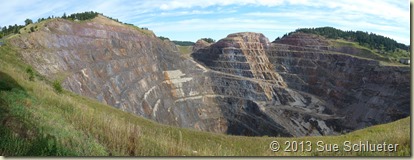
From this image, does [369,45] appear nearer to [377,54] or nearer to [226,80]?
[377,54]

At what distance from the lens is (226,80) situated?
11556 centimetres

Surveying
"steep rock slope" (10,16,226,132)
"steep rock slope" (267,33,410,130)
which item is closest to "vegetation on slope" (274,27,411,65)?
"steep rock slope" (267,33,410,130)

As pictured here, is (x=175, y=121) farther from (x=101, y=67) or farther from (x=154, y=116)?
(x=101, y=67)

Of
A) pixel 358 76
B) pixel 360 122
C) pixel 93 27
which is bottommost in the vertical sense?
pixel 360 122

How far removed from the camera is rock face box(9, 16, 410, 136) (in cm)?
7094

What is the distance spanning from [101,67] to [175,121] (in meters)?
21.4

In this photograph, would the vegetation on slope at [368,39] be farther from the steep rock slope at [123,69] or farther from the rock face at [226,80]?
Result: the steep rock slope at [123,69]

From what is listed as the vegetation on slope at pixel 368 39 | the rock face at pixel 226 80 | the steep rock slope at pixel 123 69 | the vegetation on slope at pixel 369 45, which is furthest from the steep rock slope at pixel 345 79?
the steep rock slope at pixel 123 69

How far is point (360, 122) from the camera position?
295 feet

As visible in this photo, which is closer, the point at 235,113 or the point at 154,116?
the point at 154,116

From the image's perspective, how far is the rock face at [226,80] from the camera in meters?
70.9

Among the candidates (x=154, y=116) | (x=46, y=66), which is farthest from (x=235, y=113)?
(x=46, y=66)

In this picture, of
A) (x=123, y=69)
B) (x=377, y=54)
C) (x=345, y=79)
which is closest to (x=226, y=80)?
(x=345, y=79)

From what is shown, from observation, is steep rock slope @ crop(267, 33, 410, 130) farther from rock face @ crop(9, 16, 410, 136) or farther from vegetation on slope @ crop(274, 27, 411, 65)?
vegetation on slope @ crop(274, 27, 411, 65)
